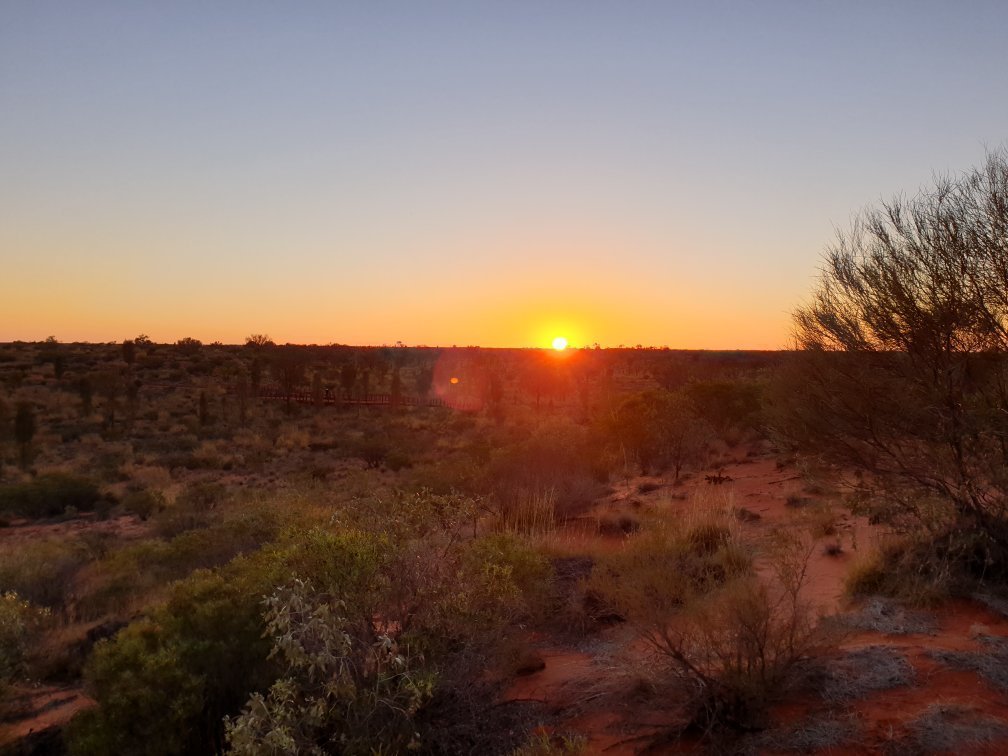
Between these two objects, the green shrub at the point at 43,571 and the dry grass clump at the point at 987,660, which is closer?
the dry grass clump at the point at 987,660

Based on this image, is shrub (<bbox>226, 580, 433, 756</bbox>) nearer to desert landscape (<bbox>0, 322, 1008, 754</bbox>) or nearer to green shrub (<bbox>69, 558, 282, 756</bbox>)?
desert landscape (<bbox>0, 322, 1008, 754</bbox>)

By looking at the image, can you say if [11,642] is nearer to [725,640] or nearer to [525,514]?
[725,640]

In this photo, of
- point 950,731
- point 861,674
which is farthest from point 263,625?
point 950,731

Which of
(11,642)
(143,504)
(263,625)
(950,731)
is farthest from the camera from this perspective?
(143,504)

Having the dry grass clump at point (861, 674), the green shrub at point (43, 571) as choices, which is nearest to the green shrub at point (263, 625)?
the dry grass clump at point (861, 674)

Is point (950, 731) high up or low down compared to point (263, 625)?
up

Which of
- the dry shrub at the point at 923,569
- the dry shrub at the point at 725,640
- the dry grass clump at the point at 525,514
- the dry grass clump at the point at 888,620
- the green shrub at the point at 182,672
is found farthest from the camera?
the dry grass clump at the point at 525,514

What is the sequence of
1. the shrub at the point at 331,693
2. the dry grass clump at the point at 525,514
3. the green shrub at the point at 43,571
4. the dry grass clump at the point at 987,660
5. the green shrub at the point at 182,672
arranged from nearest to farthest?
the shrub at the point at 331,693 < the dry grass clump at the point at 987,660 < the green shrub at the point at 182,672 < the green shrub at the point at 43,571 < the dry grass clump at the point at 525,514

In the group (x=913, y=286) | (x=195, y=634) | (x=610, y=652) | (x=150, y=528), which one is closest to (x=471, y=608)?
(x=610, y=652)

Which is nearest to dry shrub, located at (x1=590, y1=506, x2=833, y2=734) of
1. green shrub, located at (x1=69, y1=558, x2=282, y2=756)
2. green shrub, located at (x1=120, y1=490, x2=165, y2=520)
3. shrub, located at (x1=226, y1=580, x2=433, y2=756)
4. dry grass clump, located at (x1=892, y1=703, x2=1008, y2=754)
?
dry grass clump, located at (x1=892, y1=703, x2=1008, y2=754)

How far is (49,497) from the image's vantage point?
17578 millimetres

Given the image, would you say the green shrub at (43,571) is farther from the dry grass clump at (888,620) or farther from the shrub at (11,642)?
the dry grass clump at (888,620)

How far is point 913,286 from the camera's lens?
8.65 meters

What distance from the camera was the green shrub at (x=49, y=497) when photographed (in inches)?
674
